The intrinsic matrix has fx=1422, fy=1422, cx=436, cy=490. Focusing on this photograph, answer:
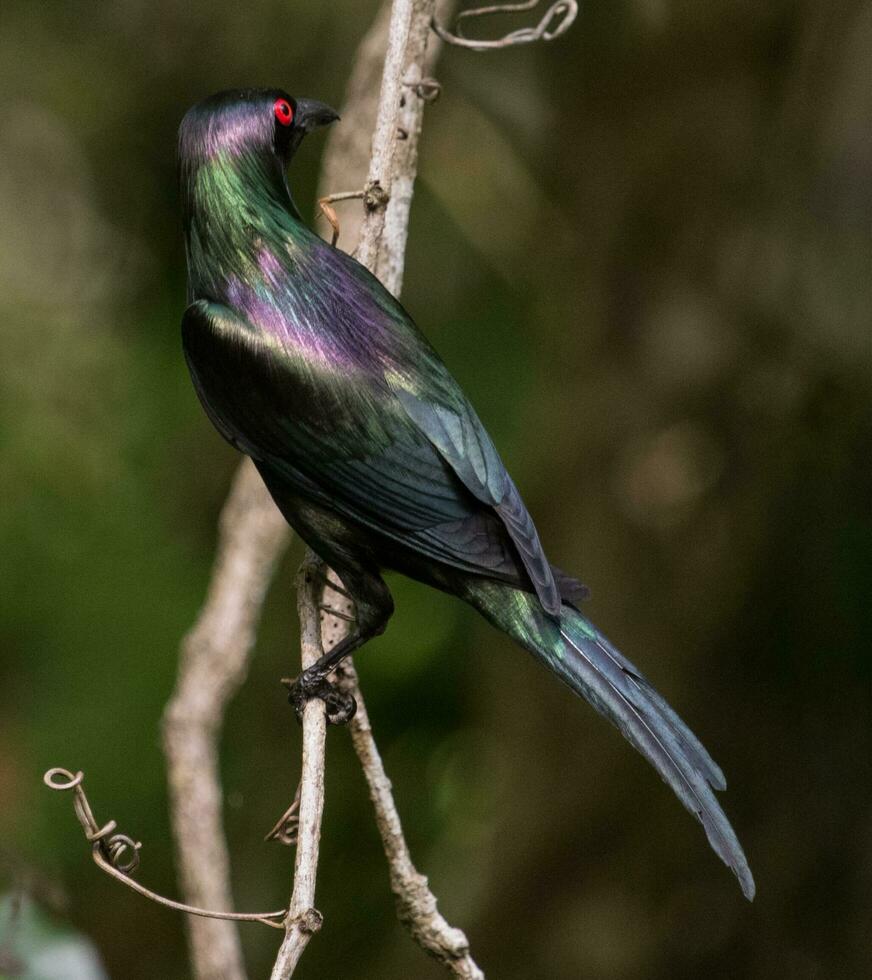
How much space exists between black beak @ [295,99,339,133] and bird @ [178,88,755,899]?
0.13 metres

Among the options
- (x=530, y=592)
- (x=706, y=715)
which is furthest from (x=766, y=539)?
(x=530, y=592)

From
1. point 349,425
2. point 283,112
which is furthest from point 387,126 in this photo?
point 349,425

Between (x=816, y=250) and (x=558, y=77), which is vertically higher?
(x=558, y=77)

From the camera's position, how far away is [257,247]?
9.47ft

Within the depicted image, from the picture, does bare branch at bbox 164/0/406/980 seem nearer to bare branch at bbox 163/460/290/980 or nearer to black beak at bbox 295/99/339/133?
bare branch at bbox 163/460/290/980

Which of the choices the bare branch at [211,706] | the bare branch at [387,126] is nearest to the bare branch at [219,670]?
the bare branch at [211,706]

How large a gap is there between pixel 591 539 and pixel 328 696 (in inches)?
105

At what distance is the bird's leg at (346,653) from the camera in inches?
109

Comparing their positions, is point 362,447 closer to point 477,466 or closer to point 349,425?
point 349,425

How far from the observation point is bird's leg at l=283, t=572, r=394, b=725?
277 cm

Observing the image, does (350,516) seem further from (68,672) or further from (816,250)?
(816,250)

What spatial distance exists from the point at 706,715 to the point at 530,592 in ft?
8.35

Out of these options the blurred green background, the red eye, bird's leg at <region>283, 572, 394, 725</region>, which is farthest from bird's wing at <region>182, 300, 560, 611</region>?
the blurred green background

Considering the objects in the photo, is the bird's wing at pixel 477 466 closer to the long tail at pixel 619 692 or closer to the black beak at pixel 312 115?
the long tail at pixel 619 692
